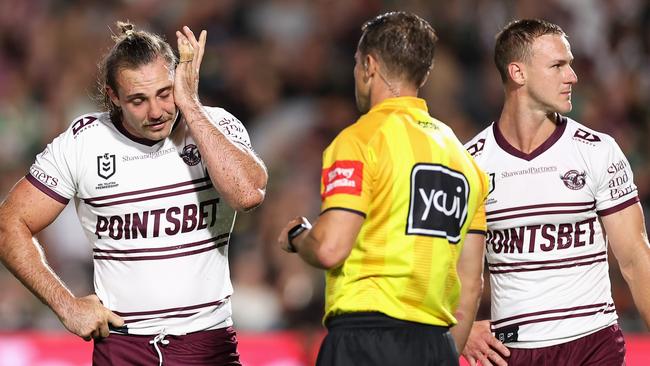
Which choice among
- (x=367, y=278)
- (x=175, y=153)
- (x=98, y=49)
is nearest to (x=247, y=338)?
(x=175, y=153)

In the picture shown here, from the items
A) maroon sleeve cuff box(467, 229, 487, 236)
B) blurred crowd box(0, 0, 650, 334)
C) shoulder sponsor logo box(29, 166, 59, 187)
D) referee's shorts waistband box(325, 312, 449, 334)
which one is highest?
blurred crowd box(0, 0, 650, 334)

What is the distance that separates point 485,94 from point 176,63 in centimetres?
588

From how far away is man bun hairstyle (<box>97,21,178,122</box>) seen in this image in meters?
5.50

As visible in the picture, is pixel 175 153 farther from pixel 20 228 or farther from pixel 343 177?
pixel 343 177

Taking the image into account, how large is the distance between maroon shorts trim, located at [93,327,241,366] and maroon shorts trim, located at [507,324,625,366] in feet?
5.01

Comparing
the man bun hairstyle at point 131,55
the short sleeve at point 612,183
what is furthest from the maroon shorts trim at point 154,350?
the short sleeve at point 612,183

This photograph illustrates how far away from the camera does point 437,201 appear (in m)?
4.74

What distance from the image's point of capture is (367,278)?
15.5ft

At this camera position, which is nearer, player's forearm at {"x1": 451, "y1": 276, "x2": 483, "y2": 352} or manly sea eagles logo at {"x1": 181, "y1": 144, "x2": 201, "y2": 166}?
player's forearm at {"x1": 451, "y1": 276, "x2": 483, "y2": 352}

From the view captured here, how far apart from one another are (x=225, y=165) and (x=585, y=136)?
1.77 meters

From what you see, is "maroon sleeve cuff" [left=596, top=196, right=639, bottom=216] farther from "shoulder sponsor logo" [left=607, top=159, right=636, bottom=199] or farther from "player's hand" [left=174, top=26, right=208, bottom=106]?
"player's hand" [left=174, top=26, right=208, bottom=106]

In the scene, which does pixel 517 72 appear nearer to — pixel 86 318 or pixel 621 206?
pixel 621 206

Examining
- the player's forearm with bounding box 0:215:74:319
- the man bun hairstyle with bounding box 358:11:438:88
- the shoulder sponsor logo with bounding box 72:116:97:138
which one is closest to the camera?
the man bun hairstyle with bounding box 358:11:438:88

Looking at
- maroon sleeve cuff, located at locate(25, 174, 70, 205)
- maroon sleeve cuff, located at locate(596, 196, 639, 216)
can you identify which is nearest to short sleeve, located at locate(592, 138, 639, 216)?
maroon sleeve cuff, located at locate(596, 196, 639, 216)
